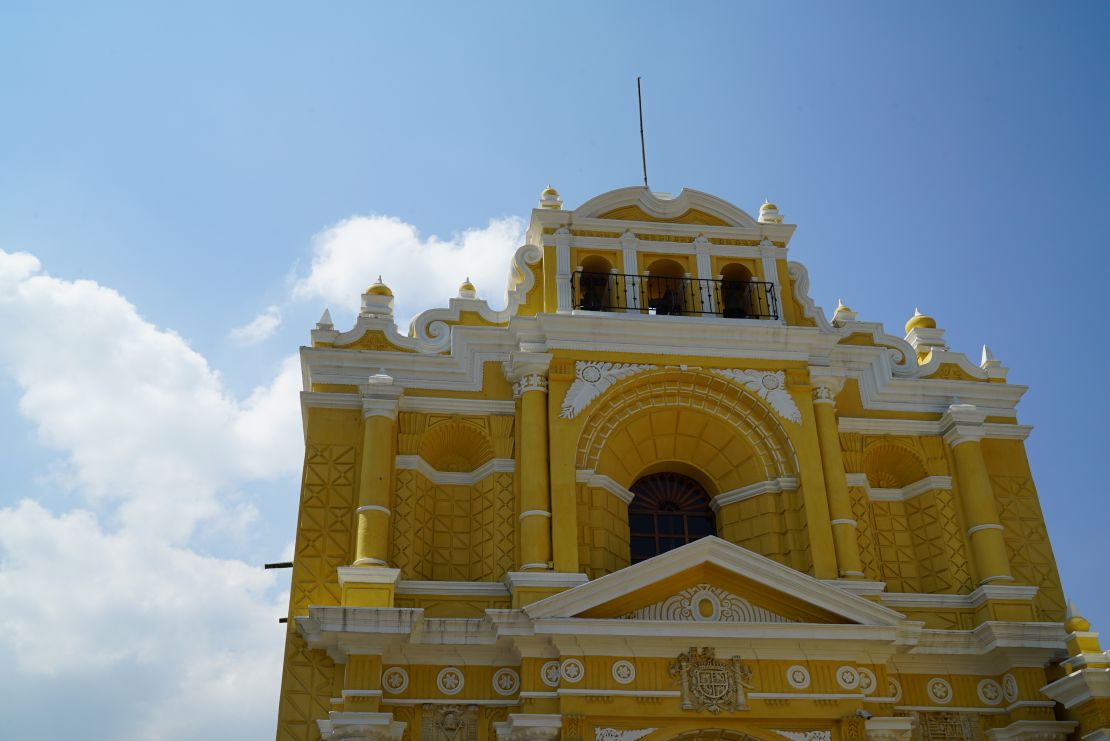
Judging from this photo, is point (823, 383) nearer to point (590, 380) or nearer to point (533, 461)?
point (590, 380)

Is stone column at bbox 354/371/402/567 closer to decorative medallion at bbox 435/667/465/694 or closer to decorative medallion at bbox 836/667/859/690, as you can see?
decorative medallion at bbox 435/667/465/694

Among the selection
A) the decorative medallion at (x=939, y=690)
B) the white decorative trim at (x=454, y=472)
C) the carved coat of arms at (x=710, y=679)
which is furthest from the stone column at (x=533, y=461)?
the decorative medallion at (x=939, y=690)

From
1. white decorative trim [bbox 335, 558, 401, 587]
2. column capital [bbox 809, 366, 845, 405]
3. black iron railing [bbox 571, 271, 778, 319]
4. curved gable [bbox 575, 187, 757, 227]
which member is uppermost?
curved gable [bbox 575, 187, 757, 227]

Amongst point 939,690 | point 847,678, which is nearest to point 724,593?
point 847,678

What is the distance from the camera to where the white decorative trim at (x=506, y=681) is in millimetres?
14625

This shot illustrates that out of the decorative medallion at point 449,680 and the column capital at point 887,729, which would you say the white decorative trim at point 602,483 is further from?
the column capital at point 887,729

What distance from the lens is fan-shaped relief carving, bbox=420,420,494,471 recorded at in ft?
55.0

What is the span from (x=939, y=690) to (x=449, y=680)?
6638 mm

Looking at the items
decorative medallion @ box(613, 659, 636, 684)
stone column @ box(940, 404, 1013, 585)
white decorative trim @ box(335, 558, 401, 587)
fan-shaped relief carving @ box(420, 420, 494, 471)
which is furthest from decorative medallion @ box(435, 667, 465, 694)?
stone column @ box(940, 404, 1013, 585)

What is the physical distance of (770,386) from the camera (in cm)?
1717

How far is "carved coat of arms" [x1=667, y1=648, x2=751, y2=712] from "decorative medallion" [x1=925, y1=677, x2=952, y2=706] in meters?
2.87

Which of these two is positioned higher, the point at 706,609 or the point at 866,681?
the point at 706,609

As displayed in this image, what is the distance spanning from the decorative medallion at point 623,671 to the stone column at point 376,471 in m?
3.31

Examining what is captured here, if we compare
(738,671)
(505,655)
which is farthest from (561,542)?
(738,671)
